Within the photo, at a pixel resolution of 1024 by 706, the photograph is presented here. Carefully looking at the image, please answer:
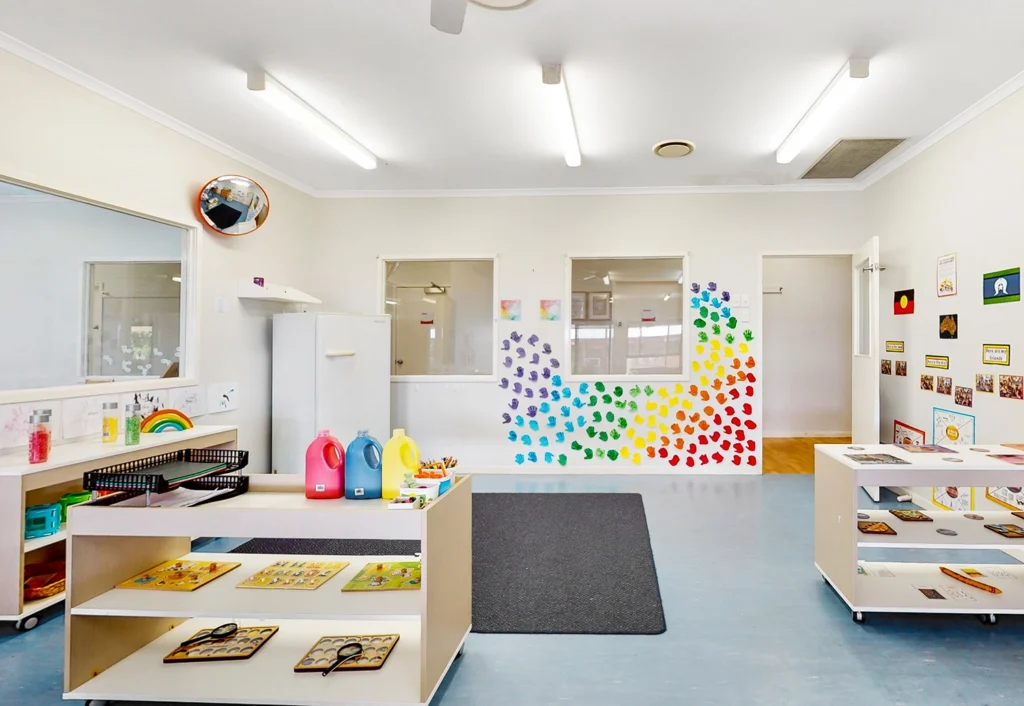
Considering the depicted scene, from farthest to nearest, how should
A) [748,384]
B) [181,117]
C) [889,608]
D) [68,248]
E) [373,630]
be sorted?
[748,384] < [181,117] < [68,248] < [889,608] < [373,630]

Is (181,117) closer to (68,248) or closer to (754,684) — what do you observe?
(68,248)

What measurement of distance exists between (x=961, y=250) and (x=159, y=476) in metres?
4.47

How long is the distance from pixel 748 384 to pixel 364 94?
3960 mm

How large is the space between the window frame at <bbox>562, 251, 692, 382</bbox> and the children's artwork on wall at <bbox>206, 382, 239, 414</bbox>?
2790mm

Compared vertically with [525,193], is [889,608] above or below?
below

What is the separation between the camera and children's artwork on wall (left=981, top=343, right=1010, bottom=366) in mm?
3170

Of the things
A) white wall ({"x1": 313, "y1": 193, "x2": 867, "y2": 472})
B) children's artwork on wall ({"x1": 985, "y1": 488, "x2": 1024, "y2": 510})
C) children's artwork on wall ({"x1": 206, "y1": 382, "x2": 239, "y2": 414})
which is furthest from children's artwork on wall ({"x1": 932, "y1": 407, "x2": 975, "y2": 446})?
children's artwork on wall ({"x1": 206, "y1": 382, "x2": 239, "y2": 414})

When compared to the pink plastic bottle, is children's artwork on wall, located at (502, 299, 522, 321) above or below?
above

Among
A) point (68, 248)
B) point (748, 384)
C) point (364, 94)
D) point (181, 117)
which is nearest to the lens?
point (68, 248)

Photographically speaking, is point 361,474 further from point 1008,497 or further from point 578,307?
point 578,307

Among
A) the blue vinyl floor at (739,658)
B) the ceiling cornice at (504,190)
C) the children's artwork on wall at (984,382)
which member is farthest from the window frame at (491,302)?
the children's artwork on wall at (984,382)

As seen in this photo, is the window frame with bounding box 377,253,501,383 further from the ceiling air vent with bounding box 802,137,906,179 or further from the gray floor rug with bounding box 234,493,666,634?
the ceiling air vent with bounding box 802,137,906,179

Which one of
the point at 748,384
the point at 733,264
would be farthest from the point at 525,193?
the point at 748,384

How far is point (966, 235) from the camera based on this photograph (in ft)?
11.5
